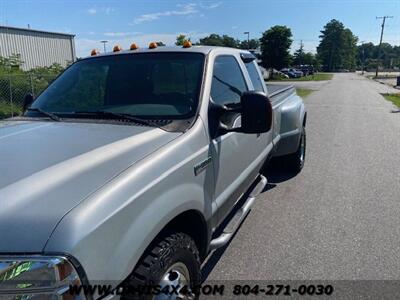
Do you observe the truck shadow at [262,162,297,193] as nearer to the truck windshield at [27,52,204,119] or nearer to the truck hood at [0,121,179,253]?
the truck windshield at [27,52,204,119]

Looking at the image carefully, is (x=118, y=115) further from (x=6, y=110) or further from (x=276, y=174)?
(x=6, y=110)

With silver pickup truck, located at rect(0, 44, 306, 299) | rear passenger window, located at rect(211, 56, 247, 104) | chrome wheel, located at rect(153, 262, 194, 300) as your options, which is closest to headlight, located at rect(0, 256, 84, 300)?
silver pickup truck, located at rect(0, 44, 306, 299)

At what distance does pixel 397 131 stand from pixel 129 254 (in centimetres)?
1114

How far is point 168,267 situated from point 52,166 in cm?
81

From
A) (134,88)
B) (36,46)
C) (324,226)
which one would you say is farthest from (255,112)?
(36,46)

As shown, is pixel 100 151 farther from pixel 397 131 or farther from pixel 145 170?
pixel 397 131

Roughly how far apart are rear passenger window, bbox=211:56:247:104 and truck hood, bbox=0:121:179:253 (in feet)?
2.85

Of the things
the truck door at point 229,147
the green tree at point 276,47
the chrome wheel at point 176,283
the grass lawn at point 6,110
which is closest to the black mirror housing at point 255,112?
the truck door at point 229,147

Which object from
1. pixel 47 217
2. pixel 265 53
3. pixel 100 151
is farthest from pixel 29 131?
pixel 265 53

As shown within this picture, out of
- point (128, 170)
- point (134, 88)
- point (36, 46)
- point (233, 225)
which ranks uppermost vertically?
point (36, 46)

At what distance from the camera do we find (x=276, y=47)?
66.1 m

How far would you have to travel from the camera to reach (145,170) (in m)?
2.06

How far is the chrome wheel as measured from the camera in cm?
211

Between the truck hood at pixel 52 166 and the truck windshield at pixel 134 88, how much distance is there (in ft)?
1.10
